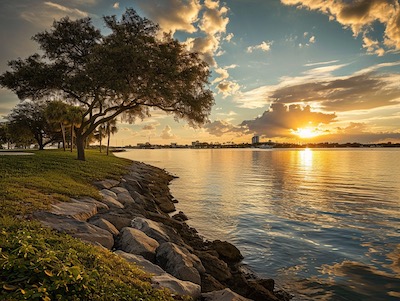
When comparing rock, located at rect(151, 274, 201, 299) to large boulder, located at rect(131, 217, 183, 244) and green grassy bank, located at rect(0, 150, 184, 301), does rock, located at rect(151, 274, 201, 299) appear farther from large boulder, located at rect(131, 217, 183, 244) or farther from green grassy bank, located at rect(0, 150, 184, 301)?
large boulder, located at rect(131, 217, 183, 244)

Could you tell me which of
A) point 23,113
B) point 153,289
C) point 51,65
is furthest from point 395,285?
point 23,113

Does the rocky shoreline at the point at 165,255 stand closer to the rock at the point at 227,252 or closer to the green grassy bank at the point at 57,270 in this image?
the rock at the point at 227,252

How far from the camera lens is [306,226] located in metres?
17.4

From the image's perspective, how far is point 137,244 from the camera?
885 centimetres

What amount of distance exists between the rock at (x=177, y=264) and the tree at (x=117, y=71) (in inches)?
734

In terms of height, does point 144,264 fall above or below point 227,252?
above

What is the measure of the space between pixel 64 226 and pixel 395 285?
39.6 ft

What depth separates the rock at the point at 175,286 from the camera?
6.28 m

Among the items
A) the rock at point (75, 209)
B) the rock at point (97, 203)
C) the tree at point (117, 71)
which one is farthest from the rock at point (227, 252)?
the tree at point (117, 71)

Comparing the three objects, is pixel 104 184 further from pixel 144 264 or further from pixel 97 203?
pixel 144 264

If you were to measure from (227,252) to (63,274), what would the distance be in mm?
9054

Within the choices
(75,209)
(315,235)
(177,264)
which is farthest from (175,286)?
(315,235)

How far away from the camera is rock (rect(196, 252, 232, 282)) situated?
9.78 m

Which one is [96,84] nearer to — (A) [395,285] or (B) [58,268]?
(B) [58,268]
